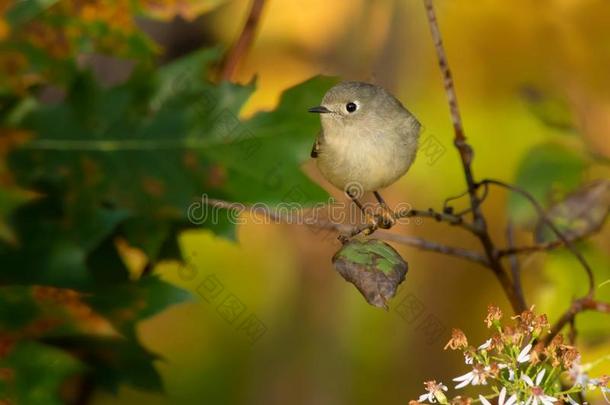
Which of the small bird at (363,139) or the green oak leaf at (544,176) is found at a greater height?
the green oak leaf at (544,176)

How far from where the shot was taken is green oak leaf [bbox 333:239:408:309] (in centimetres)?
60

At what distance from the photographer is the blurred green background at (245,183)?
4.02ft

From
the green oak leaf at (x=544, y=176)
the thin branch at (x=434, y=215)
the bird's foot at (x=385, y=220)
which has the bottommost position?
the bird's foot at (x=385, y=220)

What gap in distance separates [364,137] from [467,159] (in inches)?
4.4

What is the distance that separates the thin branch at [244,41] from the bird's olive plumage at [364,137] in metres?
0.38

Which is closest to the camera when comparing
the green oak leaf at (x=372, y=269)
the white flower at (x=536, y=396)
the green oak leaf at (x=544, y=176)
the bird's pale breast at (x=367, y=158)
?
the green oak leaf at (x=372, y=269)

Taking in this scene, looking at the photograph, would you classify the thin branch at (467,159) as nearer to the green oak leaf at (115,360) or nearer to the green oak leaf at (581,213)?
the green oak leaf at (581,213)

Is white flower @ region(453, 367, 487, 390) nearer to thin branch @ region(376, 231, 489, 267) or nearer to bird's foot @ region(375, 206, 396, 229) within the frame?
bird's foot @ region(375, 206, 396, 229)

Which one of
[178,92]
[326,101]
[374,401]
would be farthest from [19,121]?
[374,401]

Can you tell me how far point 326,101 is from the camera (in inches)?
38.2

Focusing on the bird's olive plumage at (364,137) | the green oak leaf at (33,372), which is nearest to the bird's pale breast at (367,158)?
the bird's olive plumage at (364,137)

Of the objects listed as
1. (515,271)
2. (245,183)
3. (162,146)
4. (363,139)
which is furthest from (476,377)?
(162,146)

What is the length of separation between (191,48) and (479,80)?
58 centimetres

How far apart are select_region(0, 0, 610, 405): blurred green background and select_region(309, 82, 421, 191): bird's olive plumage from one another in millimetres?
101
